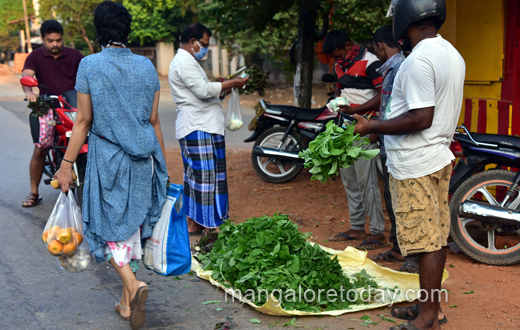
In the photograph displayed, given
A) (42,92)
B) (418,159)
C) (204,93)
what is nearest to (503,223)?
(418,159)

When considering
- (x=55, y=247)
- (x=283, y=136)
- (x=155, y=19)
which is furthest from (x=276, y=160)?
(x=155, y=19)

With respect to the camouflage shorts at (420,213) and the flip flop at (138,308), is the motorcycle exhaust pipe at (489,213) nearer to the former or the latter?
the camouflage shorts at (420,213)

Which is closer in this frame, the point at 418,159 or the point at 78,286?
the point at 418,159

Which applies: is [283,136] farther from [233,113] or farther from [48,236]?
[48,236]

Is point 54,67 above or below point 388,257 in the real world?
above

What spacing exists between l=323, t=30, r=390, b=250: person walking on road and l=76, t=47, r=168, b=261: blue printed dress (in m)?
2.17

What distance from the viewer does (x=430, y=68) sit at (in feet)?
9.26

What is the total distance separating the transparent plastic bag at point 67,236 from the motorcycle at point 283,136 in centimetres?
418

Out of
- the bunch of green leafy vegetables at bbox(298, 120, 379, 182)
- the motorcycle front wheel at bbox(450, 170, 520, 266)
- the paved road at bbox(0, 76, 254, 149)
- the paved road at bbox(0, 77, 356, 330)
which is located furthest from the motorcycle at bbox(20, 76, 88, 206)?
the paved road at bbox(0, 76, 254, 149)

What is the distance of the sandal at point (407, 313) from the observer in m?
3.27

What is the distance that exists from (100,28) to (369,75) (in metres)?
2.63

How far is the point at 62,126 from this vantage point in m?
6.08

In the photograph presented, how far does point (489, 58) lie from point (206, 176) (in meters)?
3.13

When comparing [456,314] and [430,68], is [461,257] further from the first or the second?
[430,68]
